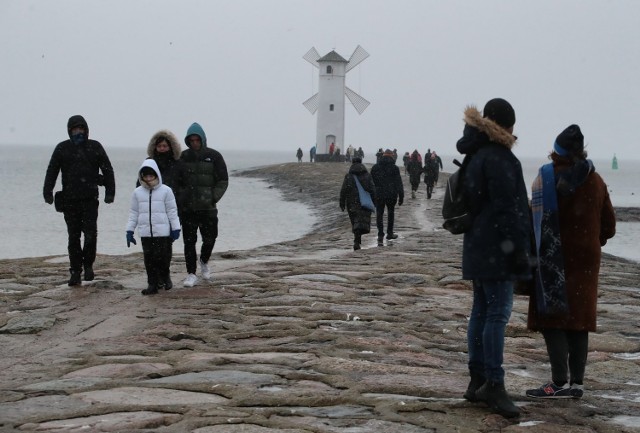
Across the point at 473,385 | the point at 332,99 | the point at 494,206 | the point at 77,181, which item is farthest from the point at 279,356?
the point at 332,99

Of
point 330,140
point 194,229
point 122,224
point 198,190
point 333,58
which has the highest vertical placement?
point 333,58

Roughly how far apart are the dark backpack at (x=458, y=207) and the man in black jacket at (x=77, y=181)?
17.9 ft

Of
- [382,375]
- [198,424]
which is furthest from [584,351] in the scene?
[198,424]

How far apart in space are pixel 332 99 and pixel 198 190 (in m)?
62.7

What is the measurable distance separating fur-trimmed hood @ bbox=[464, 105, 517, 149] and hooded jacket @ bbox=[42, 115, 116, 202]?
5.63 metres

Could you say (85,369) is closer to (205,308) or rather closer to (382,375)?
(382,375)

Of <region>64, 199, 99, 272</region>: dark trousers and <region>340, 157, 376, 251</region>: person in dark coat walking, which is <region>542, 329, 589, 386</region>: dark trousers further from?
<region>340, 157, 376, 251</region>: person in dark coat walking

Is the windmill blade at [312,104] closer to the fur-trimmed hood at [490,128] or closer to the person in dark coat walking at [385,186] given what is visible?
the person in dark coat walking at [385,186]

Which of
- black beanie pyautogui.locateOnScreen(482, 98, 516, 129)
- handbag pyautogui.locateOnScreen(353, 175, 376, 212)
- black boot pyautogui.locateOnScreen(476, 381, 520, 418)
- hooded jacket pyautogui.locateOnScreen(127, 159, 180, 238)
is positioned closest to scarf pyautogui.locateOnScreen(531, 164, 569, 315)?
black beanie pyautogui.locateOnScreen(482, 98, 516, 129)

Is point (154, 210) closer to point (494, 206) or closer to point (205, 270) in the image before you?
point (205, 270)

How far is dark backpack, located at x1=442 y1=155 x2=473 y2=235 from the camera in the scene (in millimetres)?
5543

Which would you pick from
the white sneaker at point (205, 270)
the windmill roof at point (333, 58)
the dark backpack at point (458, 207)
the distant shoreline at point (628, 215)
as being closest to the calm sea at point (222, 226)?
the distant shoreline at point (628, 215)

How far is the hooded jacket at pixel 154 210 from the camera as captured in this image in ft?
32.3

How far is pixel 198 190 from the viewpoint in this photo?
10445mm
